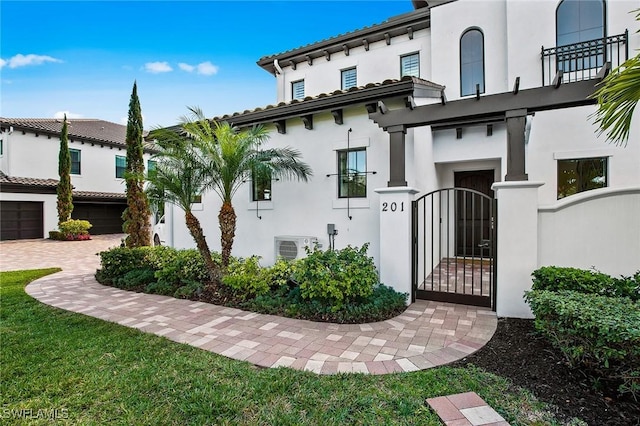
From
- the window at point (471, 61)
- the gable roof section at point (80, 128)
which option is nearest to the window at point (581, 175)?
the window at point (471, 61)

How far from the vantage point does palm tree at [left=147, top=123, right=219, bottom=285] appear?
6.76 meters

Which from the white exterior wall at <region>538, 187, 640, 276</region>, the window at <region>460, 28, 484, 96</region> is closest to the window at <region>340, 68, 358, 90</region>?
the window at <region>460, 28, 484, 96</region>

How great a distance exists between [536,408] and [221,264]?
594 centimetres

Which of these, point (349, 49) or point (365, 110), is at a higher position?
point (349, 49)

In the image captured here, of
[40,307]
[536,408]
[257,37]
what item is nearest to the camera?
[536,408]

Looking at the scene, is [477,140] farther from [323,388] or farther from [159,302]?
[159,302]

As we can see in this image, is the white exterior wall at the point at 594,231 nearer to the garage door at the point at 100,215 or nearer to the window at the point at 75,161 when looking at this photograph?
the garage door at the point at 100,215

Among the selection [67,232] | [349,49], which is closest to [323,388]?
[349,49]

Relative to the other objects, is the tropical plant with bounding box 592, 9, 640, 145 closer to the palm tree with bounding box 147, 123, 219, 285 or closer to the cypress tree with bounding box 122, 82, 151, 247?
the palm tree with bounding box 147, 123, 219, 285

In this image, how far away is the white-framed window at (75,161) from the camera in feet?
69.8

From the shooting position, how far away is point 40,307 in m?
5.98

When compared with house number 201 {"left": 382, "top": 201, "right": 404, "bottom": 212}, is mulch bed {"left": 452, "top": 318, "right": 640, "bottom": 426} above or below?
below

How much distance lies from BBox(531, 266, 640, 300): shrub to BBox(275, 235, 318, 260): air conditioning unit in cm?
466

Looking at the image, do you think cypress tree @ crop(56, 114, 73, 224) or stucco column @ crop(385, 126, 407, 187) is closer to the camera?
stucco column @ crop(385, 126, 407, 187)
